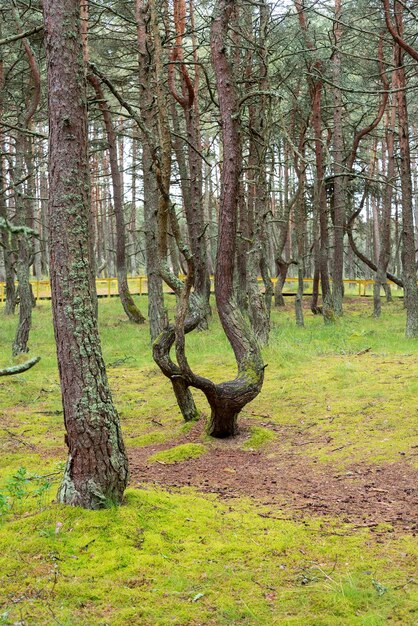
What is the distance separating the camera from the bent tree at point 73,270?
4.28 metres

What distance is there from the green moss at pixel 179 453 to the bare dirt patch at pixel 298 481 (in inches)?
3.9

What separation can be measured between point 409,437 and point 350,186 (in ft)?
73.5

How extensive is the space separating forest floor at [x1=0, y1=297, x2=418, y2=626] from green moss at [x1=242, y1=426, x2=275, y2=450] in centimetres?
3

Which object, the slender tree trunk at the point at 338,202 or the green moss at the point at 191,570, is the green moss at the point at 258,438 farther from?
the slender tree trunk at the point at 338,202

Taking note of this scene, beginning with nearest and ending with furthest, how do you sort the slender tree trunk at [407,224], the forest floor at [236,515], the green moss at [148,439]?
the forest floor at [236,515] → the green moss at [148,439] → the slender tree trunk at [407,224]

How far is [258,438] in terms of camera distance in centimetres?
795

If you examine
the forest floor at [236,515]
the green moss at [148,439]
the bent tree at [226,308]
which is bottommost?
the green moss at [148,439]

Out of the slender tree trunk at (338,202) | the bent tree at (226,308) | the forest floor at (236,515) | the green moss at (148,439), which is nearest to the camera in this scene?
the forest floor at (236,515)

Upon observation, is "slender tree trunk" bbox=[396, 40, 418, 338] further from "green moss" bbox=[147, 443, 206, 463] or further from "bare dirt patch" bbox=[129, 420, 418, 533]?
"green moss" bbox=[147, 443, 206, 463]

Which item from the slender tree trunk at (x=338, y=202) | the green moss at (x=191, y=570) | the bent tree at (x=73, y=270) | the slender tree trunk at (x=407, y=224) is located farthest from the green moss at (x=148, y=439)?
the slender tree trunk at (x=338, y=202)

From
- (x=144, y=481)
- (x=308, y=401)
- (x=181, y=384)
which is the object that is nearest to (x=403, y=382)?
(x=308, y=401)

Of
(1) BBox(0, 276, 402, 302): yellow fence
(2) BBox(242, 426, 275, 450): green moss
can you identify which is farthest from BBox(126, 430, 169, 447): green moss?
(1) BBox(0, 276, 402, 302): yellow fence

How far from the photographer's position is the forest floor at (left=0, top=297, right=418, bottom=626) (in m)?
3.42

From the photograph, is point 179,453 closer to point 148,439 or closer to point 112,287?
point 148,439
